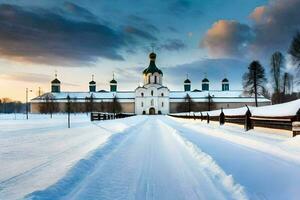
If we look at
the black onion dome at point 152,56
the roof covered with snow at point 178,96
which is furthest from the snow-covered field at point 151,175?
the roof covered with snow at point 178,96

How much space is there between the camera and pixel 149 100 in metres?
144

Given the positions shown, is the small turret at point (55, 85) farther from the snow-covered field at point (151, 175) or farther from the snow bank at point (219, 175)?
the snow bank at point (219, 175)

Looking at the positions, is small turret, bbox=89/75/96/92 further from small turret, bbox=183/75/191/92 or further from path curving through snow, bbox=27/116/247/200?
path curving through snow, bbox=27/116/247/200

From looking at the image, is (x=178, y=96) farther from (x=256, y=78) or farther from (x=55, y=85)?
(x=256, y=78)

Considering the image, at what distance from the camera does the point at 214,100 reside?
15138 cm

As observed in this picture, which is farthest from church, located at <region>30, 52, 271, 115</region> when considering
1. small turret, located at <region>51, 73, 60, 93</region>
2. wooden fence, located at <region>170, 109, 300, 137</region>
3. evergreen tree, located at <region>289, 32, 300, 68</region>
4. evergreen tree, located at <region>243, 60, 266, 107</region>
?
wooden fence, located at <region>170, 109, 300, 137</region>

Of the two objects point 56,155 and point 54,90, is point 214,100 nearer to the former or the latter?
point 54,90

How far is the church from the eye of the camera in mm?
143375

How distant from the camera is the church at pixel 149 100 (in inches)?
5645

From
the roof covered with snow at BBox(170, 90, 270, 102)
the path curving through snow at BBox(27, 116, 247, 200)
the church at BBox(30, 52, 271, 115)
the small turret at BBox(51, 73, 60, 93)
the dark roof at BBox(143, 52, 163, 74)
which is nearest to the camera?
the path curving through snow at BBox(27, 116, 247, 200)

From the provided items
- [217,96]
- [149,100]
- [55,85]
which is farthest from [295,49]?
[55,85]

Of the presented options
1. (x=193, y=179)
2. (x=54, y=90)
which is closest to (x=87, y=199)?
(x=193, y=179)

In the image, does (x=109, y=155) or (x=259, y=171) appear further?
(x=109, y=155)

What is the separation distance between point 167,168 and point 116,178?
1744 mm
